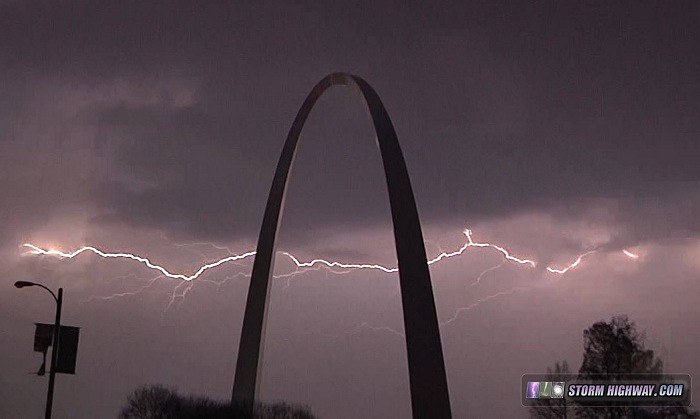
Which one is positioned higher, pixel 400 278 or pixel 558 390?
pixel 400 278

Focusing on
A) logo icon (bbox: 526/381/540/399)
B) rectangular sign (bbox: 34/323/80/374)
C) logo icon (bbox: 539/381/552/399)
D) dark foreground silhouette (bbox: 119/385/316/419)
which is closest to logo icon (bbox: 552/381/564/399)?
logo icon (bbox: 539/381/552/399)

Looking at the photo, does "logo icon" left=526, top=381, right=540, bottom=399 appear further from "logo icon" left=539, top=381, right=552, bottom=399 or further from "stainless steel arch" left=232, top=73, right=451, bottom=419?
"stainless steel arch" left=232, top=73, right=451, bottom=419

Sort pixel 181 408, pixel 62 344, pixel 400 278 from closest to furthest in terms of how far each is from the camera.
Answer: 1. pixel 62 344
2. pixel 400 278
3. pixel 181 408

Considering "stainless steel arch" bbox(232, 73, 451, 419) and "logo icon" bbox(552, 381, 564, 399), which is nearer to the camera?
"stainless steel arch" bbox(232, 73, 451, 419)

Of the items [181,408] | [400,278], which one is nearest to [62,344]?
[400,278]

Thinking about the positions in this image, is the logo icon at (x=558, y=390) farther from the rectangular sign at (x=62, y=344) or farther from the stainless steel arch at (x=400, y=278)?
A: the rectangular sign at (x=62, y=344)

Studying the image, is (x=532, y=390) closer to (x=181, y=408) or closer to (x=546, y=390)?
(x=546, y=390)
